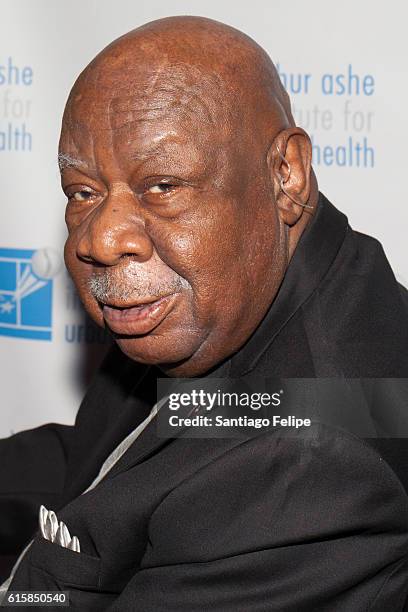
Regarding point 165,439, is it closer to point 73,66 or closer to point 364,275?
point 364,275

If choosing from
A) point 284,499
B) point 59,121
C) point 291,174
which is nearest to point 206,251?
point 291,174

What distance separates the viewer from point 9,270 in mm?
2117

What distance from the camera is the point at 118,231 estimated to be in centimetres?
100

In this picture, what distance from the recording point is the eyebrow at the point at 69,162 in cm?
104

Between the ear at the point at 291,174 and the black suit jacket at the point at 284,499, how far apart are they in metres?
0.05

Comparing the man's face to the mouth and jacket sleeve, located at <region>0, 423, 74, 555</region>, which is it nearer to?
the mouth

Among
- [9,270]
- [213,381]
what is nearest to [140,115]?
[213,381]

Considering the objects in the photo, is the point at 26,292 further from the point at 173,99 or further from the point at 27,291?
the point at 173,99

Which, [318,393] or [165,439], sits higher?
[318,393]

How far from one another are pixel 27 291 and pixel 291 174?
1.14m

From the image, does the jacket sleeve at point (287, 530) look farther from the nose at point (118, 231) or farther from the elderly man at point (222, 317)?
the nose at point (118, 231)

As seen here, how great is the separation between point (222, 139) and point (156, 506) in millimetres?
446

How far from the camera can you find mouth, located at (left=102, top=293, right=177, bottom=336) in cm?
104

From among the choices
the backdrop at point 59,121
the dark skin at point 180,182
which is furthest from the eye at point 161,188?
the backdrop at point 59,121
